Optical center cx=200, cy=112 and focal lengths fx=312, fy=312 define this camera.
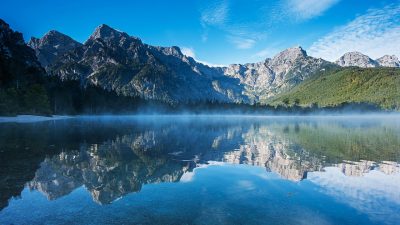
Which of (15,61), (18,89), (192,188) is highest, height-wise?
(15,61)

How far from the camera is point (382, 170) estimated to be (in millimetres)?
21453

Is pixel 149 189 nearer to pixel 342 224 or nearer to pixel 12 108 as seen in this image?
pixel 342 224

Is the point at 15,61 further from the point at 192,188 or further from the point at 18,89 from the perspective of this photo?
the point at 192,188

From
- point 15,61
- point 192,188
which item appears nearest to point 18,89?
point 15,61

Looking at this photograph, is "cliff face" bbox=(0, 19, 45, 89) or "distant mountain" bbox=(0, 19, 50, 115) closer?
"distant mountain" bbox=(0, 19, 50, 115)

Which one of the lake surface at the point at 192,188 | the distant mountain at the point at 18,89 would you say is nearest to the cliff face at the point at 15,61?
the distant mountain at the point at 18,89

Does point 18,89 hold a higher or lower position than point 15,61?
lower

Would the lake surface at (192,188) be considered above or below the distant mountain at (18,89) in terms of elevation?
below

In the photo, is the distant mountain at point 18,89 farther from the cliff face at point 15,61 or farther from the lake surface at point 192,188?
the lake surface at point 192,188

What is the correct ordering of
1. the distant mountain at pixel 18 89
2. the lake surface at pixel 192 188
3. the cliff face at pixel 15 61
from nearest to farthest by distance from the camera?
the lake surface at pixel 192 188 < the distant mountain at pixel 18 89 < the cliff face at pixel 15 61

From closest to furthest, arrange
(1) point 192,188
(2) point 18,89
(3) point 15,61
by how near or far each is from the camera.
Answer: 1. (1) point 192,188
2. (2) point 18,89
3. (3) point 15,61

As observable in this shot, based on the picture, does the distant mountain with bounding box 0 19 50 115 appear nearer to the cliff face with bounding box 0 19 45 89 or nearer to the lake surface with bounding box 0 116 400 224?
the cliff face with bounding box 0 19 45 89

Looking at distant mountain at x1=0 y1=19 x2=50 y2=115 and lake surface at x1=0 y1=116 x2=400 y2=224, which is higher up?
distant mountain at x1=0 y1=19 x2=50 y2=115

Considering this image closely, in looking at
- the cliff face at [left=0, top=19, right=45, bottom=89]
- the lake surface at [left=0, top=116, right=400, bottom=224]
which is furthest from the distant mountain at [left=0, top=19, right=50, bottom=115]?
the lake surface at [left=0, top=116, right=400, bottom=224]
